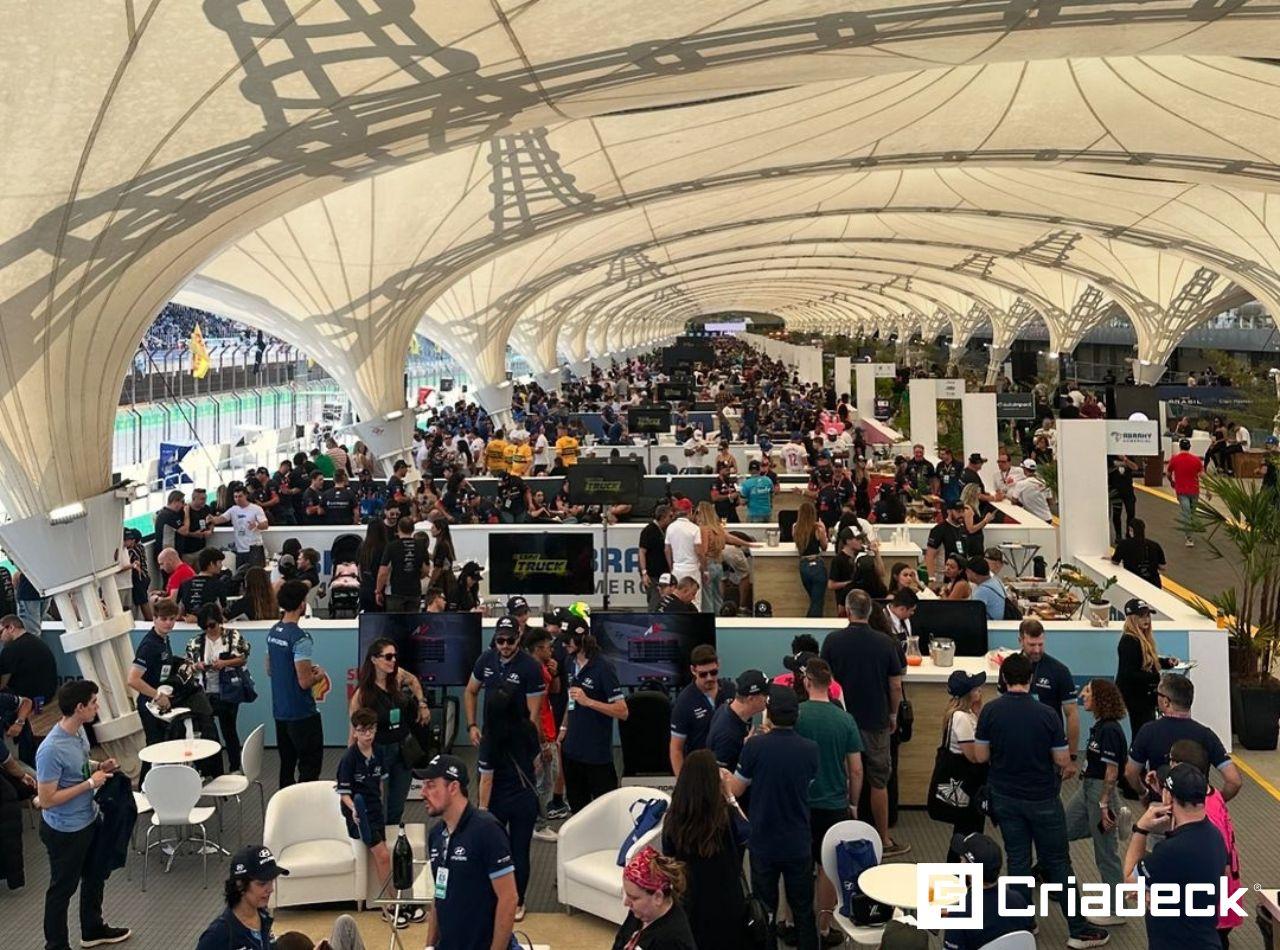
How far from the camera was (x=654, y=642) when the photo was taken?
30.8 ft

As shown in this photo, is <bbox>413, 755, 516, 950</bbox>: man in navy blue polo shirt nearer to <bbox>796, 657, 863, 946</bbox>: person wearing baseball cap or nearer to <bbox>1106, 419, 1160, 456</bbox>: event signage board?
<bbox>796, 657, 863, 946</bbox>: person wearing baseball cap

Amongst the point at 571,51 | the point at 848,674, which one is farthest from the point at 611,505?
the point at 848,674

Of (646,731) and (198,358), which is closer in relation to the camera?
(646,731)

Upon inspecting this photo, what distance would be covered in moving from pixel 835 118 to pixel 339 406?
14419 mm

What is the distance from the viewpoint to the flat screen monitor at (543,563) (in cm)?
1196

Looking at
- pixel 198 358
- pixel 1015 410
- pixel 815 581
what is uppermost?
pixel 198 358

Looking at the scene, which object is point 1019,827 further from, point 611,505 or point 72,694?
point 611,505

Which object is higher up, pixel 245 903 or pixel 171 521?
pixel 171 521

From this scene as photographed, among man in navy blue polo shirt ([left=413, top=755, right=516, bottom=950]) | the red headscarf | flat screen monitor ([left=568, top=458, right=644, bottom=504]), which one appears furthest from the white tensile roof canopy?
the red headscarf

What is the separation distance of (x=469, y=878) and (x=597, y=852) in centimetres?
251

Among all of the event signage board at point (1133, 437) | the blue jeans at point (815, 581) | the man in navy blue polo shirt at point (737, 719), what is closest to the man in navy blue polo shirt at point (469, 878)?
the man in navy blue polo shirt at point (737, 719)

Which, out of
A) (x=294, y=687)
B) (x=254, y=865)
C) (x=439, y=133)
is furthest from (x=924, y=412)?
(x=254, y=865)

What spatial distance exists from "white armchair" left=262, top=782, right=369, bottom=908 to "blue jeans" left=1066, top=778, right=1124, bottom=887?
3.72 metres

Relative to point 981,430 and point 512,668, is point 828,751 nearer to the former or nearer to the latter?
point 512,668
